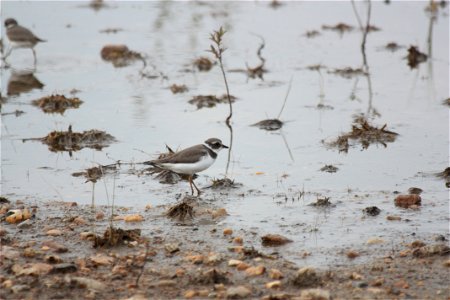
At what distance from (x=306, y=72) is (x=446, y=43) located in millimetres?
3921

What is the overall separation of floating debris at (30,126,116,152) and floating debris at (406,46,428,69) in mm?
7440

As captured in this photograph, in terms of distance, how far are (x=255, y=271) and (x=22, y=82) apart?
955 cm

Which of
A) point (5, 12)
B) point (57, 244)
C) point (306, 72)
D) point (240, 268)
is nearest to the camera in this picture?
point (240, 268)

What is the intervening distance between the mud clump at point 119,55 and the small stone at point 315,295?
11.3 m

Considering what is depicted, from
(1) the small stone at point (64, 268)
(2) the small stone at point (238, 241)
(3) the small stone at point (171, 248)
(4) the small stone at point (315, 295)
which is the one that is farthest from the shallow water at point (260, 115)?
(1) the small stone at point (64, 268)

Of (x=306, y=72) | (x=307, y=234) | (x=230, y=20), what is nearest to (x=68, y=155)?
(x=307, y=234)

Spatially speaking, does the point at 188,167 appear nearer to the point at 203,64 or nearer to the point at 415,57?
the point at 203,64

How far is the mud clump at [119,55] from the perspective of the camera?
1667 centimetres

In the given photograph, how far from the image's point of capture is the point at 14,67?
53.5ft

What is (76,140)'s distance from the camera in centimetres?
1099

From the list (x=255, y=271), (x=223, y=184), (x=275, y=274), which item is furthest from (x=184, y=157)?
(x=275, y=274)

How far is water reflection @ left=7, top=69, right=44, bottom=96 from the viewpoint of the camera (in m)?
14.2

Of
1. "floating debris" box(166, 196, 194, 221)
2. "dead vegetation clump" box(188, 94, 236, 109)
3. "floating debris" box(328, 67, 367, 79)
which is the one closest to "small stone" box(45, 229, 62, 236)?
"floating debris" box(166, 196, 194, 221)

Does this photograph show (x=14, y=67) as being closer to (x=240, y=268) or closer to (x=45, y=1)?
(x=45, y=1)
